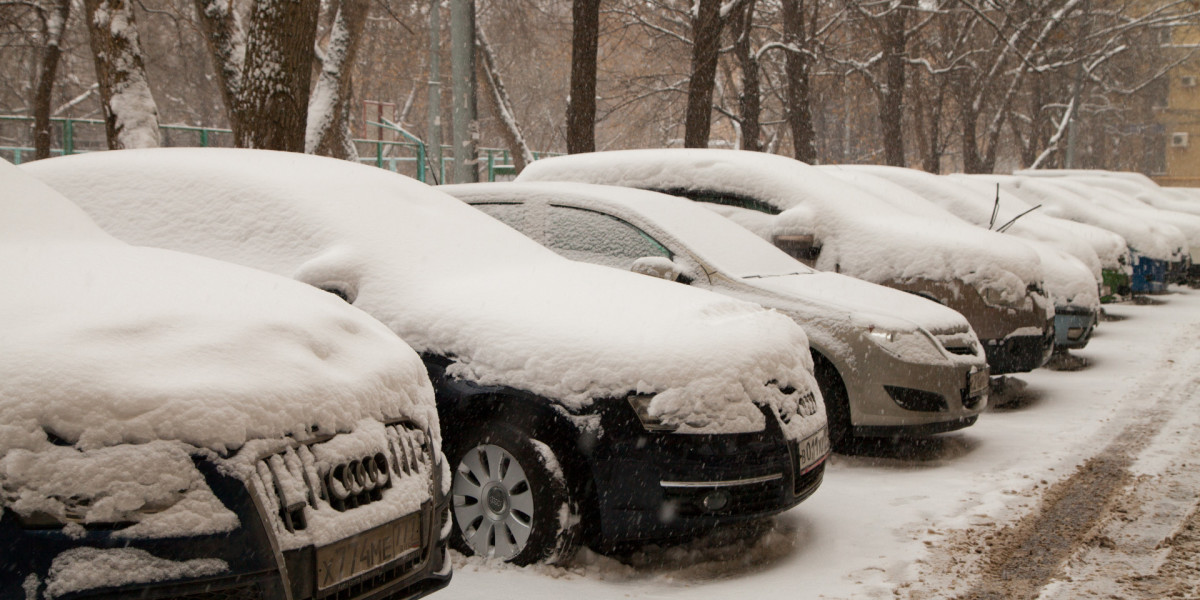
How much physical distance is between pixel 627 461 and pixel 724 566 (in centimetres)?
68

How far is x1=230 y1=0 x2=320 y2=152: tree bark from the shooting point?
8.78 metres

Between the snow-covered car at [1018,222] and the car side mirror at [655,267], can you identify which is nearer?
the car side mirror at [655,267]

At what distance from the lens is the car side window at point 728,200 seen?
7.86 meters

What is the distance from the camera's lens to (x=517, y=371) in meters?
4.06

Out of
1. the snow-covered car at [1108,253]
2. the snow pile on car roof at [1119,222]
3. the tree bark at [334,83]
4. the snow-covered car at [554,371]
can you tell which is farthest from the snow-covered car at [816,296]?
the snow pile on car roof at [1119,222]

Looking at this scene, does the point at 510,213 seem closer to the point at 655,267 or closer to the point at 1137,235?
the point at 655,267

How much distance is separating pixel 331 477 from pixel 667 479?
1.56 m

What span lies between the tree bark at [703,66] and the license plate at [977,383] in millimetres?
8862

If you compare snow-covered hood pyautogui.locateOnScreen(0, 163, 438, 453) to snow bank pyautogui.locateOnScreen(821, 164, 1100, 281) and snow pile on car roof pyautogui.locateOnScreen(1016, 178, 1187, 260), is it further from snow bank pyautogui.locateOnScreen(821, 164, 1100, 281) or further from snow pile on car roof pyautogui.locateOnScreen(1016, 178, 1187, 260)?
snow pile on car roof pyautogui.locateOnScreen(1016, 178, 1187, 260)

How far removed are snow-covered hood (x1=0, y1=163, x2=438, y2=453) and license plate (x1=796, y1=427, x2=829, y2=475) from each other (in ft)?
5.34

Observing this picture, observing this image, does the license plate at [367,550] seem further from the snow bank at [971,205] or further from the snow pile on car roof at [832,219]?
the snow bank at [971,205]

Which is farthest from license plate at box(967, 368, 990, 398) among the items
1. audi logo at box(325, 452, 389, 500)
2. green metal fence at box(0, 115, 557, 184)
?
green metal fence at box(0, 115, 557, 184)

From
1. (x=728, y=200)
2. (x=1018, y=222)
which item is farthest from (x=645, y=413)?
(x=1018, y=222)

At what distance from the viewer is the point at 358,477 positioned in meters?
2.89
